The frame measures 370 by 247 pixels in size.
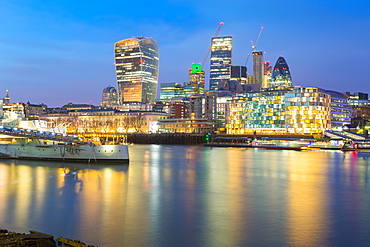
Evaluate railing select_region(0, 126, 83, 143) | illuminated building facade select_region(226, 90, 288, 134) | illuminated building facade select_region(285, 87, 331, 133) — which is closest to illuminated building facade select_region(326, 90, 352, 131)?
illuminated building facade select_region(285, 87, 331, 133)

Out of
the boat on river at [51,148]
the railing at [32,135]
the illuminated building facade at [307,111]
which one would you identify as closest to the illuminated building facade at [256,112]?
the illuminated building facade at [307,111]

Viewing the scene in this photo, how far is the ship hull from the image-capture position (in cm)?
5247

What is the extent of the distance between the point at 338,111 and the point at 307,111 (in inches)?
909

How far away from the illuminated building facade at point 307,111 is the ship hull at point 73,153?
373 ft

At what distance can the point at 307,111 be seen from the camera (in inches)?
6122

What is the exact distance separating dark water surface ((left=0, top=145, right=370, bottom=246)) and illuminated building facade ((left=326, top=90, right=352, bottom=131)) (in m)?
130

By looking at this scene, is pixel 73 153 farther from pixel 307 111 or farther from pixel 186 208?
pixel 307 111

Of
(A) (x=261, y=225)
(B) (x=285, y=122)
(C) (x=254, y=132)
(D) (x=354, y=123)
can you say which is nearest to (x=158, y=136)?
(C) (x=254, y=132)

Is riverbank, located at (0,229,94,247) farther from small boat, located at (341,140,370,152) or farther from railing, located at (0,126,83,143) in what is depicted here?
small boat, located at (341,140,370,152)

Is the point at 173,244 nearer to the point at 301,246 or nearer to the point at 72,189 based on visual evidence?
the point at 301,246

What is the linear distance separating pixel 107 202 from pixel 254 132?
443ft

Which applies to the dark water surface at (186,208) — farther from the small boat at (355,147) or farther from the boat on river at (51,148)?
the small boat at (355,147)

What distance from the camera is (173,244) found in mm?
18484

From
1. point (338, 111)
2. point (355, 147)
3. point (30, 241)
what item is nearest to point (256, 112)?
point (338, 111)
